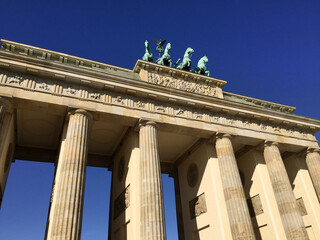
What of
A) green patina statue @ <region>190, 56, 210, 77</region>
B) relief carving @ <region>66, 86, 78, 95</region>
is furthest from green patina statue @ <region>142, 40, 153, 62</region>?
relief carving @ <region>66, 86, 78, 95</region>

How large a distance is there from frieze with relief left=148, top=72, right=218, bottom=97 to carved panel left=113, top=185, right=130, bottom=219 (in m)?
7.91

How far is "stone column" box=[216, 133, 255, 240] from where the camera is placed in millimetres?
15664

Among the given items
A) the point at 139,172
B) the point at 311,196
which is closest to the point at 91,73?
the point at 139,172

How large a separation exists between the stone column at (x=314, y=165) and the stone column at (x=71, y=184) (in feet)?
58.8

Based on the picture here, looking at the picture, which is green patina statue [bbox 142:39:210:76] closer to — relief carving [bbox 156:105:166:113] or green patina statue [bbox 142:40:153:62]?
green patina statue [bbox 142:40:153:62]

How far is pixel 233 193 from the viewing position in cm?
1677

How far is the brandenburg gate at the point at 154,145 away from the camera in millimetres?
14508

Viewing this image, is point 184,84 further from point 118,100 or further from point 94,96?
point 94,96

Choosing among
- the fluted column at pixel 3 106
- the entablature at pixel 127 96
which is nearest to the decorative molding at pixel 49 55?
the entablature at pixel 127 96

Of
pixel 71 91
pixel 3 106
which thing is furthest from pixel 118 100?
pixel 3 106

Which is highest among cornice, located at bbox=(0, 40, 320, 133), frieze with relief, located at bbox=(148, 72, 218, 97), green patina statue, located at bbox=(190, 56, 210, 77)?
green patina statue, located at bbox=(190, 56, 210, 77)

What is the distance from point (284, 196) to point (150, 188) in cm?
1013

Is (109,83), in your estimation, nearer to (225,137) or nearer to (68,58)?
(68,58)

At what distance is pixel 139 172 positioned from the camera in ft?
52.0
